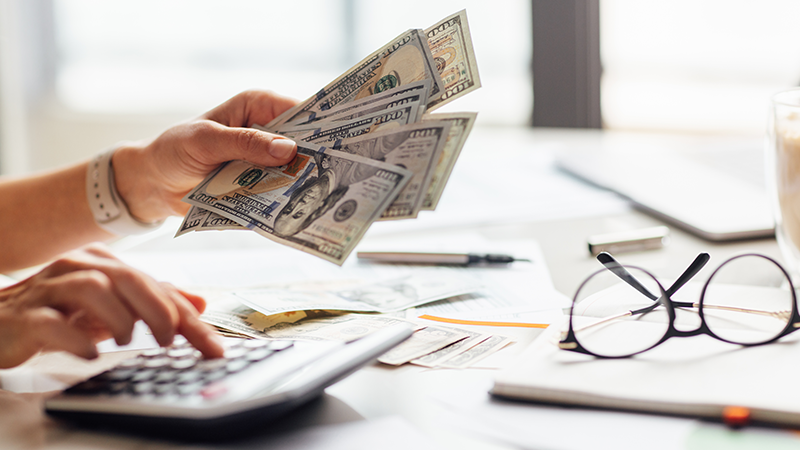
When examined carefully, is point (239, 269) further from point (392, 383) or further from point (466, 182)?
point (466, 182)

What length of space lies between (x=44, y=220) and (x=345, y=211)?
0.45 m

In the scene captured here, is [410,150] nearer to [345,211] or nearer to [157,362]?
[345,211]

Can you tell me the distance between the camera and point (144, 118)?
10.8ft

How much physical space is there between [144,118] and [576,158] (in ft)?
8.60

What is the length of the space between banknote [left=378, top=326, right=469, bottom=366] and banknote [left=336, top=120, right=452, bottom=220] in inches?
5.4

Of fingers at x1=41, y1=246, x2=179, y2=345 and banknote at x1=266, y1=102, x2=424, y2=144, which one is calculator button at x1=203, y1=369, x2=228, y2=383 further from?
banknote at x1=266, y1=102, x2=424, y2=144

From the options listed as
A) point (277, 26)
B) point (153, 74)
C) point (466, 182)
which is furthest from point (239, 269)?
point (153, 74)

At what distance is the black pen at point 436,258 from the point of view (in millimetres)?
785

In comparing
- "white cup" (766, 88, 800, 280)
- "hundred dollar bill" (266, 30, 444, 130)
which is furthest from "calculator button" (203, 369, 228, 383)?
"white cup" (766, 88, 800, 280)

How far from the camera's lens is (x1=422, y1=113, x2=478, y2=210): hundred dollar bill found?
0.67 metres

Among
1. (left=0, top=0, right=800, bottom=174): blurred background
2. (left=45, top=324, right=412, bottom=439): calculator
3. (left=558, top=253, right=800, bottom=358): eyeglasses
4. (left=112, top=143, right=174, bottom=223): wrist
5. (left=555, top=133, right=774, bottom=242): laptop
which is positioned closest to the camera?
(left=45, top=324, right=412, bottom=439): calculator

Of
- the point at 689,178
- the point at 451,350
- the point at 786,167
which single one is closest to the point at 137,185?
the point at 451,350

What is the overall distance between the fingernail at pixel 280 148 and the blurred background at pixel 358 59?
185 centimetres

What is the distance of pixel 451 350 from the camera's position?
528 millimetres
